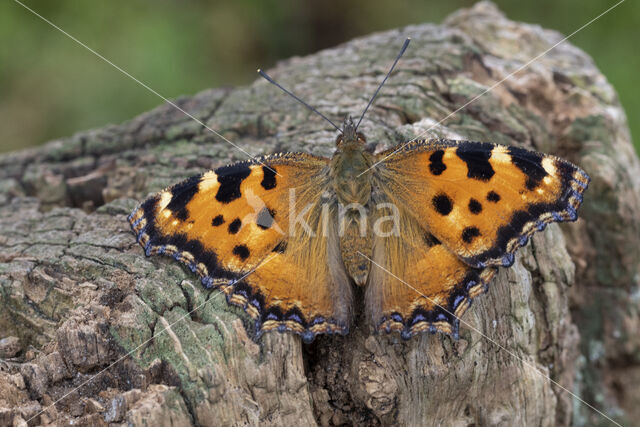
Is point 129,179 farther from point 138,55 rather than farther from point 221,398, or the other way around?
point 138,55

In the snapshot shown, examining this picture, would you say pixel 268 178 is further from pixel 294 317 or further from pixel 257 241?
pixel 294 317

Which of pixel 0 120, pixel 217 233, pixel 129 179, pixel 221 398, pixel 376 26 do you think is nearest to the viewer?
pixel 221 398

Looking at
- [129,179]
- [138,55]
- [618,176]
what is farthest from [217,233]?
[138,55]

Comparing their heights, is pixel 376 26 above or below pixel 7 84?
above

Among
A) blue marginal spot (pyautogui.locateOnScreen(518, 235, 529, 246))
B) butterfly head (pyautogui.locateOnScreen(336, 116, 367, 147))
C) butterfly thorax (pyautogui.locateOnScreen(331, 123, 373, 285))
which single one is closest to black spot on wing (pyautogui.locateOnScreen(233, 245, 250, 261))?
butterfly thorax (pyautogui.locateOnScreen(331, 123, 373, 285))

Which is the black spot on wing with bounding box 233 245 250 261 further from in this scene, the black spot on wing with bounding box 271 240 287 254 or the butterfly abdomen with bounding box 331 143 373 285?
the butterfly abdomen with bounding box 331 143 373 285
